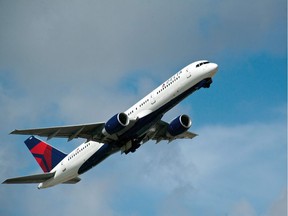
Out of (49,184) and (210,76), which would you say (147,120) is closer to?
(210,76)

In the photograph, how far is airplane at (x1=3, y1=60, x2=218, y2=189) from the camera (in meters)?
52.4

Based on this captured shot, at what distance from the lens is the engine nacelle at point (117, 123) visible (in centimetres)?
5269

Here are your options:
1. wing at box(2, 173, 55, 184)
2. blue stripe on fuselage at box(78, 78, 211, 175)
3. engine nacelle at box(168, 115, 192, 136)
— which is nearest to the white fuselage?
blue stripe on fuselage at box(78, 78, 211, 175)

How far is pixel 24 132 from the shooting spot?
169 feet

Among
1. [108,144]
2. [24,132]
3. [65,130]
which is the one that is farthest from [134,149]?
[24,132]

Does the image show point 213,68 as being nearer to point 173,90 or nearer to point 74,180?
point 173,90

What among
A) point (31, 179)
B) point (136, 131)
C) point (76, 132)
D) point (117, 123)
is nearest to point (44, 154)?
point (31, 179)

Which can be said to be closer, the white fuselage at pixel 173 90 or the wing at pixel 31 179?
the white fuselage at pixel 173 90

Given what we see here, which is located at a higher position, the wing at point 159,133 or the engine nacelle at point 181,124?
the wing at point 159,133

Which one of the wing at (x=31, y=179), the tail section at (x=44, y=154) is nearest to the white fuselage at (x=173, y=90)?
the wing at (x=31, y=179)

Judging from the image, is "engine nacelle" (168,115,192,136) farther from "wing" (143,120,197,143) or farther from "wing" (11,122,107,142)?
"wing" (11,122,107,142)

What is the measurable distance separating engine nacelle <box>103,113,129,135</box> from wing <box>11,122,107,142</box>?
202cm

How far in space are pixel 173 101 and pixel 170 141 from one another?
8944 millimetres

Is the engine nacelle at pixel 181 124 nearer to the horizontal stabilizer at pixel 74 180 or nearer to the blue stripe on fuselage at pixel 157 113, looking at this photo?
the blue stripe on fuselage at pixel 157 113
